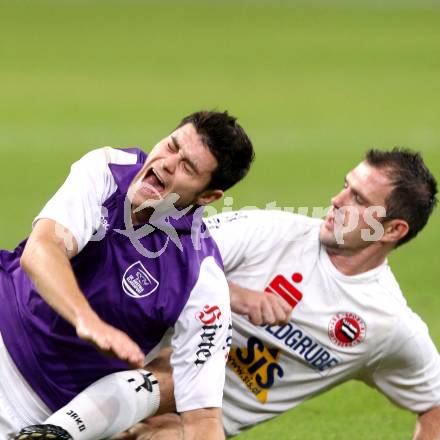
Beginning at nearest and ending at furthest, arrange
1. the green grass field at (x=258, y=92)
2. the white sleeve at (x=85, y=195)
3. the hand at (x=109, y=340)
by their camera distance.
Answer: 1. the hand at (x=109, y=340)
2. the white sleeve at (x=85, y=195)
3. the green grass field at (x=258, y=92)

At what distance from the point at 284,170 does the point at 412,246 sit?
10.9 ft

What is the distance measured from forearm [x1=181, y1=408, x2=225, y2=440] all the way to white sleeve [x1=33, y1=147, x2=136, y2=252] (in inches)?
34.5

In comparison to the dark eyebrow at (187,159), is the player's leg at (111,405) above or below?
below

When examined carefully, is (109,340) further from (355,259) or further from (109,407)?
(355,259)

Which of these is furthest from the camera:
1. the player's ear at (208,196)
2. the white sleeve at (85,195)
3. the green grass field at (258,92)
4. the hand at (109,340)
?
the green grass field at (258,92)

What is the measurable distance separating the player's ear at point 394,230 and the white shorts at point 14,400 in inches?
77.9

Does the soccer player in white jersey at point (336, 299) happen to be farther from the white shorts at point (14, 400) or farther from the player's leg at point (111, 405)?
the white shorts at point (14, 400)

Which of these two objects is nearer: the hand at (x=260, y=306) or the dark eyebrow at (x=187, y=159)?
the dark eyebrow at (x=187, y=159)

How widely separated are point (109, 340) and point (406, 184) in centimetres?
228

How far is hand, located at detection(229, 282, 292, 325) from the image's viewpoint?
21.1ft

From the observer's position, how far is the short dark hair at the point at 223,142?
612cm

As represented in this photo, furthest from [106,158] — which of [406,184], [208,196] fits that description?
[406,184]

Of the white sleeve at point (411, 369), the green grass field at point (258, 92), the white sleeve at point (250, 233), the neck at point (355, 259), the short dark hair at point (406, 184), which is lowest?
the green grass field at point (258, 92)

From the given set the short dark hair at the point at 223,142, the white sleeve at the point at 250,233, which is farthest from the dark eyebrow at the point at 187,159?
the white sleeve at the point at 250,233
